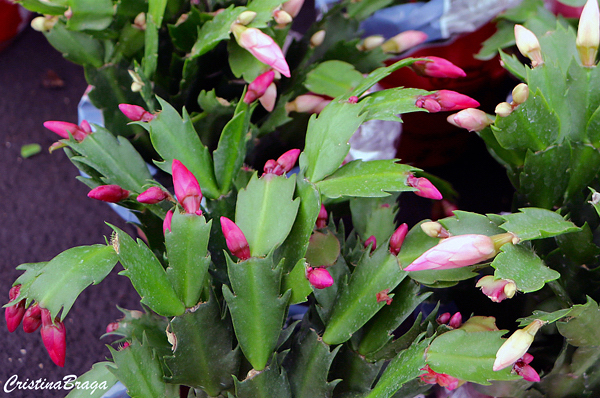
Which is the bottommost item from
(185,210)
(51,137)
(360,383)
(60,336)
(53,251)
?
(53,251)

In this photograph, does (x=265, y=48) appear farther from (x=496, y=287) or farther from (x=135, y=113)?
(x=496, y=287)

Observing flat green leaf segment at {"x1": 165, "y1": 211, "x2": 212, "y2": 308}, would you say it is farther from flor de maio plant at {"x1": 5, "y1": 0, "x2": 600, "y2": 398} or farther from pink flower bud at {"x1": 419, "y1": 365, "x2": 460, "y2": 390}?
pink flower bud at {"x1": 419, "y1": 365, "x2": 460, "y2": 390}

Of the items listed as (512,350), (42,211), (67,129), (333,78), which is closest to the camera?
(512,350)

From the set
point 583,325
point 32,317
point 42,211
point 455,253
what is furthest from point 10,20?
point 583,325

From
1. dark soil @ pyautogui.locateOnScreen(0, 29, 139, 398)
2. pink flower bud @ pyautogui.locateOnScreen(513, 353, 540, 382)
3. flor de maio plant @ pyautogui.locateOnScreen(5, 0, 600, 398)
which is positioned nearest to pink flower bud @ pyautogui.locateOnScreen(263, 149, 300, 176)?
flor de maio plant @ pyautogui.locateOnScreen(5, 0, 600, 398)

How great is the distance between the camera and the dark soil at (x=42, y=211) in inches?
38.3

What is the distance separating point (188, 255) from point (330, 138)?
0.22 meters

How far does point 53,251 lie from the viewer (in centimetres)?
113

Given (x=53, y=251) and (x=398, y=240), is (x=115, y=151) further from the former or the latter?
(x=53, y=251)

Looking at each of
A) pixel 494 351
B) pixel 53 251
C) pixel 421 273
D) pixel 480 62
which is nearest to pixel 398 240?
pixel 421 273

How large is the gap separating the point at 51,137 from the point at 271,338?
1015 millimetres

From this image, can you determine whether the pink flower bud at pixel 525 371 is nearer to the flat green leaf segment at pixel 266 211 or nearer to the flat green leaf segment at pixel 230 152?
the flat green leaf segment at pixel 266 211

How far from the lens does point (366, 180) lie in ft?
1.90

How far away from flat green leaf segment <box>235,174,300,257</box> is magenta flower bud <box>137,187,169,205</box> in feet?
0.31
